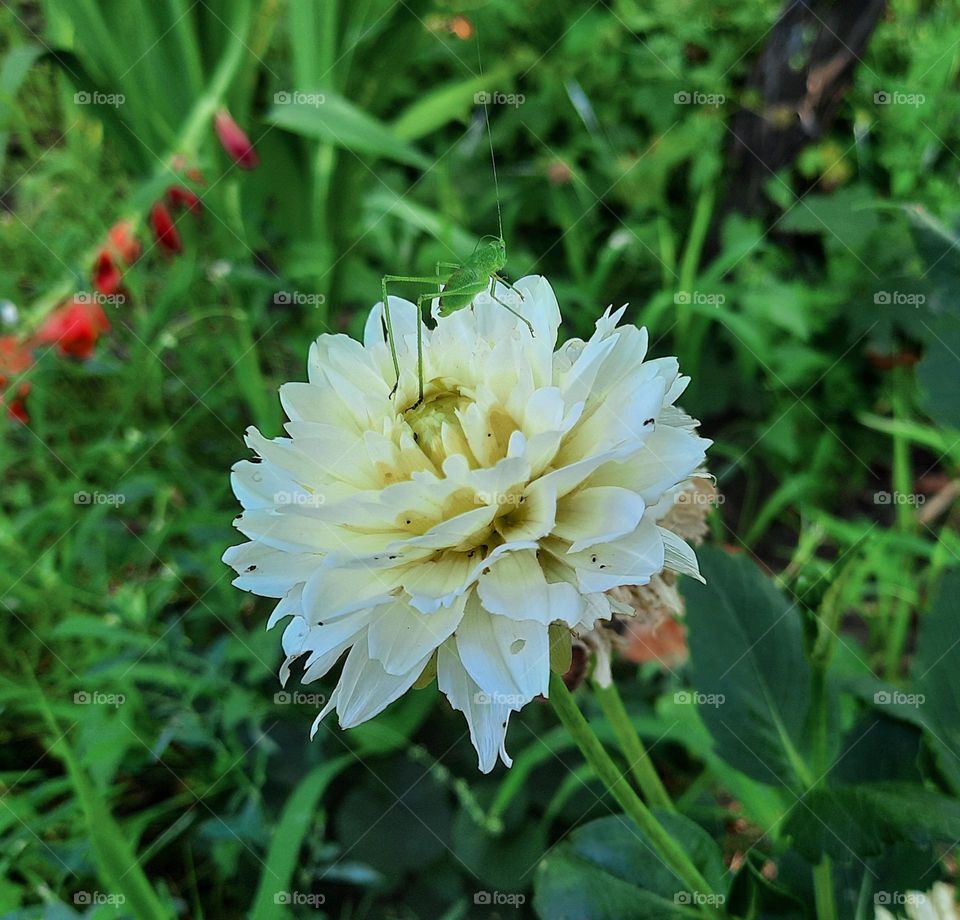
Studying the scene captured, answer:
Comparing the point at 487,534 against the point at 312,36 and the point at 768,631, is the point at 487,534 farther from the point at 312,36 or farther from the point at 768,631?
the point at 312,36

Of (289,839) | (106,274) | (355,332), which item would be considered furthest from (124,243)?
(289,839)

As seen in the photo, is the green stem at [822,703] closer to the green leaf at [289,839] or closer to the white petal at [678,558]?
the white petal at [678,558]

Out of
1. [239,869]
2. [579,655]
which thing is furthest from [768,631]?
[239,869]

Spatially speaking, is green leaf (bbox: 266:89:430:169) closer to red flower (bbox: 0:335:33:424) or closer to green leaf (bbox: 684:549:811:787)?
red flower (bbox: 0:335:33:424)

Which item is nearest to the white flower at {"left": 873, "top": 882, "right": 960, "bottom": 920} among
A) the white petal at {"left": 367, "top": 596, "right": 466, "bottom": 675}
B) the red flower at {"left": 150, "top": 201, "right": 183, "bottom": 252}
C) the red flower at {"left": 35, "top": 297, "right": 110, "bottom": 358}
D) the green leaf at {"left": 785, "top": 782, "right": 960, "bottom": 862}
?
the green leaf at {"left": 785, "top": 782, "right": 960, "bottom": 862}

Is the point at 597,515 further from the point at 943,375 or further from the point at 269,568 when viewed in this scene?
the point at 943,375

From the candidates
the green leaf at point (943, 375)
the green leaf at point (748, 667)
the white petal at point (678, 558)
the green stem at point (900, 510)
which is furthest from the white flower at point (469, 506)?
the green stem at point (900, 510)
